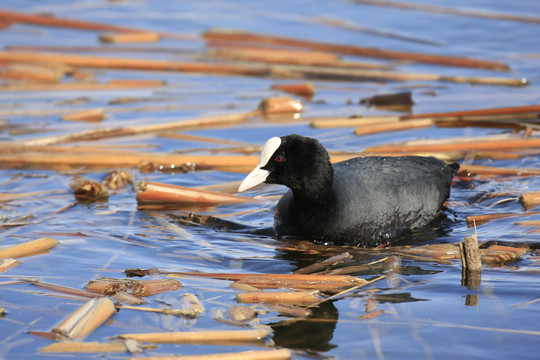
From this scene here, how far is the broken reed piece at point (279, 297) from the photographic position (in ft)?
15.8

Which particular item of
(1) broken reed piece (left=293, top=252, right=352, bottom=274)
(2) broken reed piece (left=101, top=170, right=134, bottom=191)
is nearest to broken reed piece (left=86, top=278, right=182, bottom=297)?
(1) broken reed piece (left=293, top=252, right=352, bottom=274)

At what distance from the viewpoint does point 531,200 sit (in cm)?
654

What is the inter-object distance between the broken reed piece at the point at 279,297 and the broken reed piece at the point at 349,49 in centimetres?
799

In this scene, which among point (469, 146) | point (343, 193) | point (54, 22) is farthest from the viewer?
point (54, 22)

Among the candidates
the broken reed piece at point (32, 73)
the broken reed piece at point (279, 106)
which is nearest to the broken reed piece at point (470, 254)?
the broken reed piece at point (279, 106)

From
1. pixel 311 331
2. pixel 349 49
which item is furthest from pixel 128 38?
pixel 311 331

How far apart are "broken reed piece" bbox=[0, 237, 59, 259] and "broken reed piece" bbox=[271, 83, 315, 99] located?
5.37m

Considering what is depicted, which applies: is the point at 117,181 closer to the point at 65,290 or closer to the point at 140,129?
the point at 140,129

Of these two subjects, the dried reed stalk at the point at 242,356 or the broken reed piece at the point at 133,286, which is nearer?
the dried reed stalk at the point at 242,356

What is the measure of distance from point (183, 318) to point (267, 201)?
9.55 feet

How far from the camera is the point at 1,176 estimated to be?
7980 mm

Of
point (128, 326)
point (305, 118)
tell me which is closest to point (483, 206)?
point (305, 118)

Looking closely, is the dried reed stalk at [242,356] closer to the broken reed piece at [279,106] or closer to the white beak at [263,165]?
the white beak at [263,165]

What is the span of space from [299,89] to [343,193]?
14.7 feet
